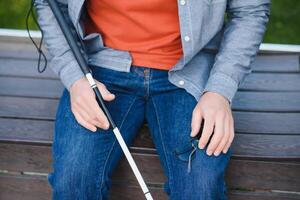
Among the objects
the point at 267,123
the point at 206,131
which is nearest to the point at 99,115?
the point at 206,131

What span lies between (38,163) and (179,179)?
612mm

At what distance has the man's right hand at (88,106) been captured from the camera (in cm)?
173

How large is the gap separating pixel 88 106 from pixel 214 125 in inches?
14.8

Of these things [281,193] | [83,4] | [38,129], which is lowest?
[281,193]

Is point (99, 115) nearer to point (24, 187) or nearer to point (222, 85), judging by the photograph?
point (222, 85)

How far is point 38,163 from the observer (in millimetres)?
2082

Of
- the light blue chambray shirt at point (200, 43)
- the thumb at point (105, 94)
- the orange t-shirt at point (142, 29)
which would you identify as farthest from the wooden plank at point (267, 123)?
the thumb at point (105, 94)

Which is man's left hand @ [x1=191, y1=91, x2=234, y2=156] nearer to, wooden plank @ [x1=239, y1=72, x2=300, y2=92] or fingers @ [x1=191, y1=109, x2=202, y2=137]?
fingers @ [x1=191, y1=109, x2=202, y2=137]

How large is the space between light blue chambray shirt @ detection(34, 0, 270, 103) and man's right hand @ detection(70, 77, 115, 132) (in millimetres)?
72

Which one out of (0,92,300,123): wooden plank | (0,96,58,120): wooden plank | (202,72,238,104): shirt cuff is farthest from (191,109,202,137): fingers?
(0,96,58,120): wooden plank

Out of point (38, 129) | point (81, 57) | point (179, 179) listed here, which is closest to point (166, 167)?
point (179, 179)

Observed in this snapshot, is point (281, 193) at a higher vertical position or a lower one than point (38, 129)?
lower

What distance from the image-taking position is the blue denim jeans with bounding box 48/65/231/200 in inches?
66.7

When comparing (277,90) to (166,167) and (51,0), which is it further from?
(51,0)
